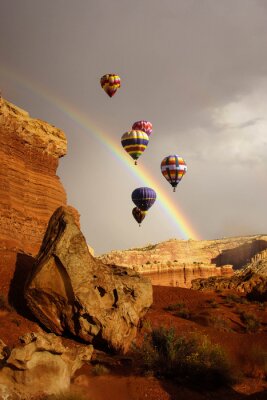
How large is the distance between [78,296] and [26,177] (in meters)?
24.8

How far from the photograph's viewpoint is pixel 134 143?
62.4m

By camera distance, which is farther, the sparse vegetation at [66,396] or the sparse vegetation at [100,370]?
the sparse vegetation at [100,370]

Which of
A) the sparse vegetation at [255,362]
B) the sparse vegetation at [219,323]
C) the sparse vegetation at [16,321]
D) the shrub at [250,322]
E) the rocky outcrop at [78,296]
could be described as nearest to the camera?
the sparse vegetation at [255,362]

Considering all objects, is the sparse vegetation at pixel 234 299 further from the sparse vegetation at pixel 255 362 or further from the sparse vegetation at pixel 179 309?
the sparse vegetation at pixel 255 362

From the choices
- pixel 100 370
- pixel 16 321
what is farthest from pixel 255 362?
pixel 16 321

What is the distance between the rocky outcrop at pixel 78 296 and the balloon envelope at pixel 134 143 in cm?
4444

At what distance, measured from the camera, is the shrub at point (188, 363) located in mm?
14227

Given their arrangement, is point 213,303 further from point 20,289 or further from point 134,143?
point 134,143

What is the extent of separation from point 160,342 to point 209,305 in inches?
494

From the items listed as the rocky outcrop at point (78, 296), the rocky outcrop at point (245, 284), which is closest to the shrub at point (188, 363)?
the rocky outcrop at point (78, 296)

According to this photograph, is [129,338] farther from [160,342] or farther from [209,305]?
[209,305]

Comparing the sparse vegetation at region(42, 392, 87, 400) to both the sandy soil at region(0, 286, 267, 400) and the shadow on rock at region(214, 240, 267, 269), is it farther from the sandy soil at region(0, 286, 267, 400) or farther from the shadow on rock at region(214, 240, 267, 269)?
the shadow on rock at region(214, 240, 267, 269)

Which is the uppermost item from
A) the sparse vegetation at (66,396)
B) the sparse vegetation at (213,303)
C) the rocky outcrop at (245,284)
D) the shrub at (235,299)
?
the rocky outcrop at (245,284)

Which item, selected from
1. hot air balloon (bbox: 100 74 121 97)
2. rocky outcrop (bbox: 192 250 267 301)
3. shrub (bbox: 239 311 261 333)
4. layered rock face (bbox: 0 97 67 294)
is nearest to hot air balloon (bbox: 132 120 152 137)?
hot air balloon (bbox: 100 74 121 97)
